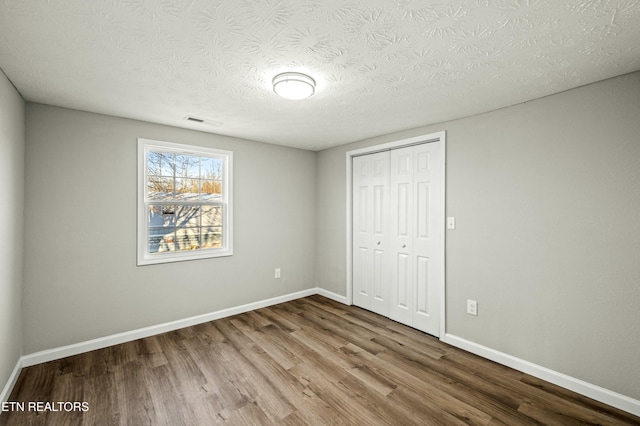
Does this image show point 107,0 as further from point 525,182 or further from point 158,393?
point 525,182

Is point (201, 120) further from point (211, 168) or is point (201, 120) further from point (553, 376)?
point (553, 376)

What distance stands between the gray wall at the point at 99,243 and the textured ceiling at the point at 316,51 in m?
0.33

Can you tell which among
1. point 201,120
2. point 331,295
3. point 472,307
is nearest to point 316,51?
point 201,120

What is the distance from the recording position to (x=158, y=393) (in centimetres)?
212

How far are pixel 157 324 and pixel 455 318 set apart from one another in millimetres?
3197

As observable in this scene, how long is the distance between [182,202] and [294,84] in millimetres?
2139

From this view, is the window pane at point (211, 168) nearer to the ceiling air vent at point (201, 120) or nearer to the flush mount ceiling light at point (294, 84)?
the ceiling air vent at point (201, 120)

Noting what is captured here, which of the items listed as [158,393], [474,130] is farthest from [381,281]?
[158,393]

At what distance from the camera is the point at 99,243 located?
2809 millimetres

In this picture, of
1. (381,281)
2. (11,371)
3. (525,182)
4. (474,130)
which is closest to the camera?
(11,371)

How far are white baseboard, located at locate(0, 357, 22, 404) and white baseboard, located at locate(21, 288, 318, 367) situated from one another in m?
0.10

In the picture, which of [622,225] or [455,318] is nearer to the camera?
[622,225]

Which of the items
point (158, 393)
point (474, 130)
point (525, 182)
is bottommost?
point (158, 393)

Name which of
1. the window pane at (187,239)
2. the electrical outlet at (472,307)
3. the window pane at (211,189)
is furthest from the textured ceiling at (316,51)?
the electrical outlet at (472,307)
